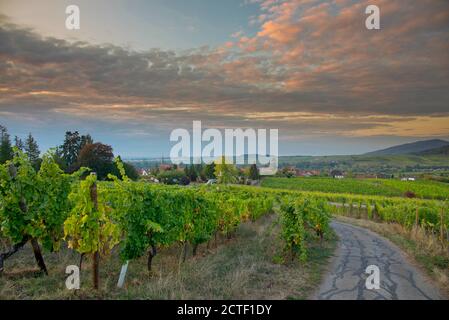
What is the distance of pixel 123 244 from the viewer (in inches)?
292

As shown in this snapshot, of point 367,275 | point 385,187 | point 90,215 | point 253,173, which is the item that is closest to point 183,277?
point 90,215

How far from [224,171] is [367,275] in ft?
185

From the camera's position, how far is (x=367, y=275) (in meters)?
8.45

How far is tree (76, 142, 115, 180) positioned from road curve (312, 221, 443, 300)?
42417 mm

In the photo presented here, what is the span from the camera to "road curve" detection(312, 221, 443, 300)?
22.7 feet

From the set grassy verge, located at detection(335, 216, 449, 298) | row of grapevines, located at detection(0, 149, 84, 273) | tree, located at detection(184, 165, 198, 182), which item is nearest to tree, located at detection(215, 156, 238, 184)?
tree, located at detection(184, 165, 198, 182)

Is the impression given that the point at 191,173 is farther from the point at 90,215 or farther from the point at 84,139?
the point at 90,215

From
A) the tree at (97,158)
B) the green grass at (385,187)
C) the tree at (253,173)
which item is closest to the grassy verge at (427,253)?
the green grass at (385,187)

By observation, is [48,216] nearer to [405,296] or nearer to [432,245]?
[405,296]

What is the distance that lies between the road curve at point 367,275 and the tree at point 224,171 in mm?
50729

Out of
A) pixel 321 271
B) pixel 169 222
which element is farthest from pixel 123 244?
pixel 321 271

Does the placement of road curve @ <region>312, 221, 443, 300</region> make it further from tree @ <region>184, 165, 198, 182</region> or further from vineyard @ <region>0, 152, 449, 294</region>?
tree @ <region>184, 165, 198, 182</region>

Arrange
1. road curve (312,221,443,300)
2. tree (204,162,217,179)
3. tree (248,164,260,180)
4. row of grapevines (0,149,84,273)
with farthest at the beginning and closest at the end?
tree (248,164,260,180) → tree (204,162,217,179) → row of grapevines (0,149,84,273) → road curve (312,221,443,300)
